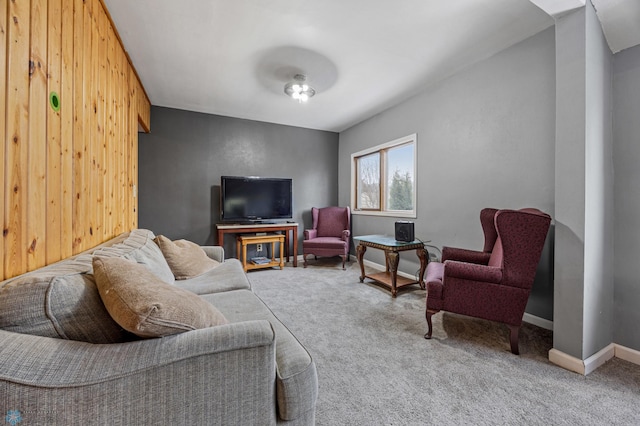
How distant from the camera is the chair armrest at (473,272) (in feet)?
6.14

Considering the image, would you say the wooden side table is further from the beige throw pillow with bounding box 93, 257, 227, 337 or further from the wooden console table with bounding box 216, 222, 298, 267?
the beige throw pillow with bounding box 93, 257, 227, 337

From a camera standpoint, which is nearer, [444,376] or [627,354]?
[444,376]

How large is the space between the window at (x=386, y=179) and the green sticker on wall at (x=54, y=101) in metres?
3.37

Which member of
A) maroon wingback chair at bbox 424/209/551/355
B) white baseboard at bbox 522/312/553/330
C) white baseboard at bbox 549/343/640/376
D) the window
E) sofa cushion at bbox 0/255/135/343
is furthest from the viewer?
the window

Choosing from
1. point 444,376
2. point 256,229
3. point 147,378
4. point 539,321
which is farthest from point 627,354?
point 256,229

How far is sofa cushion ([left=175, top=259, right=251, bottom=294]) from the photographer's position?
5.90ft

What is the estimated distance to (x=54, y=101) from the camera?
129cm

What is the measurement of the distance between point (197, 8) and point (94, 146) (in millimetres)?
1265

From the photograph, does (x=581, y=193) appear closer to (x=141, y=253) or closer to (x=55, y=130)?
(x=141, y=253)

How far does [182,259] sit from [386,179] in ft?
Result: 10.5

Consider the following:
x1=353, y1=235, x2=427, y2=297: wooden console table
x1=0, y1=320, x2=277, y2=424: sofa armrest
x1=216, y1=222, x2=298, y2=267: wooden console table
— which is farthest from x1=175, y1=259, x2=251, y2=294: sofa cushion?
x1=216, y1=222, x2=298, y2=267: wooden console table

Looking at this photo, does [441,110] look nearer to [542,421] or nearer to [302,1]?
[302,1]

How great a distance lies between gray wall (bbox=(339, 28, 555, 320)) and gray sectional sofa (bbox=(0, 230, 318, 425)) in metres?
2.46

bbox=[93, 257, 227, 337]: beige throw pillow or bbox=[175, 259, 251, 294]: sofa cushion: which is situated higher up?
bbox=[93, 257, 227, 337]: beige throw pillow
